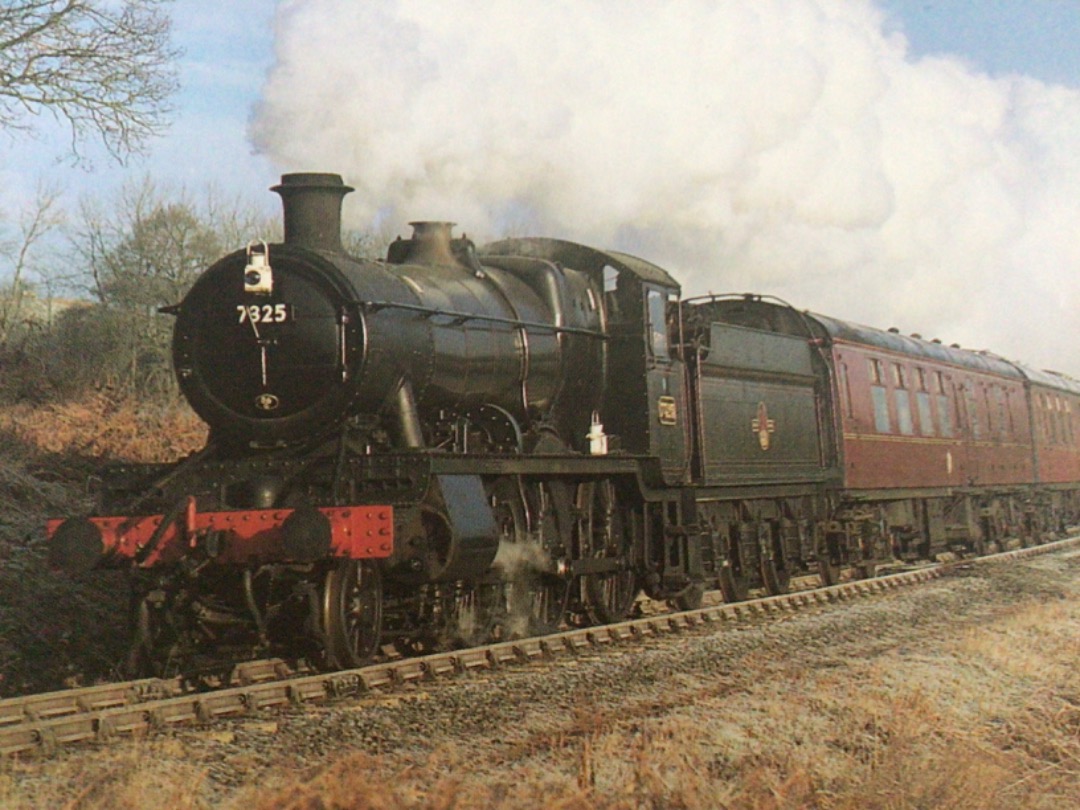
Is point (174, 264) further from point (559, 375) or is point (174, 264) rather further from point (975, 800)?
point (975, 800)

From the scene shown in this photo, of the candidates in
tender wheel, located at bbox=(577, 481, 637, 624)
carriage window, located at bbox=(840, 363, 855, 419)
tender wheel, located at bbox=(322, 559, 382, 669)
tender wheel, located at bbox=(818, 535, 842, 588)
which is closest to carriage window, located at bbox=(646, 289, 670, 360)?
tender wheel, located at bbox=(577, 481, 637, 624)

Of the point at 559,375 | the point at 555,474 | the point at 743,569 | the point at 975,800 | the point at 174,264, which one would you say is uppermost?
the point at 174,264

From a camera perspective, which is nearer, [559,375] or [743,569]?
[559,375]

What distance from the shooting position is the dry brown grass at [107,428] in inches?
688

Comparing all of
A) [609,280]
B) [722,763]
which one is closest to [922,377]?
[609,280]

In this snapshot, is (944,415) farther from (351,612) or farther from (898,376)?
(351,612)

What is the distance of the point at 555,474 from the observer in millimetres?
10375

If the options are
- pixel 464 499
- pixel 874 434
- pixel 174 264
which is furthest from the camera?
pixel 174 264

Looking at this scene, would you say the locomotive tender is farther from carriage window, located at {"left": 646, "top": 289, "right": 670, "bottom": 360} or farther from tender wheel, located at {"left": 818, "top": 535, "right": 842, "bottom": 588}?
tender wheel, located at {"left": 818, "top": 535, "right": 842, "bottom": 588}

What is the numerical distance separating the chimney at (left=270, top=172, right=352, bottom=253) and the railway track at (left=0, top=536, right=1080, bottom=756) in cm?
316

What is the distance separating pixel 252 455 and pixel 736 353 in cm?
612

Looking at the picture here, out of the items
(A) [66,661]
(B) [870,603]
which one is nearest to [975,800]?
(A) [66,661]

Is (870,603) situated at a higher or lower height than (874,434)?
lower

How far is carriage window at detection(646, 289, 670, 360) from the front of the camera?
1184 cm
